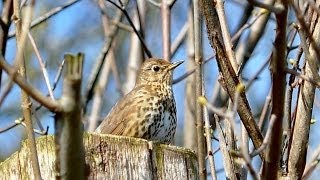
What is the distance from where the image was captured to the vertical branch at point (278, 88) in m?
1.95

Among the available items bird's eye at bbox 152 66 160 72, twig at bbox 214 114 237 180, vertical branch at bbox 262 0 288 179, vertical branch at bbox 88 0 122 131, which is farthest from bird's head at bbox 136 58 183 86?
vertical branch at bbox 262 0 288 179

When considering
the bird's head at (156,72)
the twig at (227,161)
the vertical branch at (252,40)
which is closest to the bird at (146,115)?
the bird's head at (156,72)

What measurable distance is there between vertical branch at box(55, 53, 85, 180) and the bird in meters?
3.00

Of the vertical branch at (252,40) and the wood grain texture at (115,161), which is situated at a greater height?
the vertical branch at (252,40)

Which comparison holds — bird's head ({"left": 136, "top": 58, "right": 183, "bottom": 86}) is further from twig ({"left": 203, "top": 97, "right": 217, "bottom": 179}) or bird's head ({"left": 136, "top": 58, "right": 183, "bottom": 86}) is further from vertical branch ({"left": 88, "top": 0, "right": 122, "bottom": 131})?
twig ({"left": 203, "top": 97, "right": 217, "bottom": 179})

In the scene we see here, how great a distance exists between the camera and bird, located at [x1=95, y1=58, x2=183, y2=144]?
4.88m

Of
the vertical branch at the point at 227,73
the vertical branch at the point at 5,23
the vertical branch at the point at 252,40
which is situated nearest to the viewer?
the vertical branch at the point at 227,73

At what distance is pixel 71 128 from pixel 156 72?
4.11 m

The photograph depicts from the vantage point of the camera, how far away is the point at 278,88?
1996 millimetres

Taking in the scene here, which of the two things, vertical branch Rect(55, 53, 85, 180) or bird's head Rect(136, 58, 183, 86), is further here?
bird's head Rect(136, 58, 183, 86)

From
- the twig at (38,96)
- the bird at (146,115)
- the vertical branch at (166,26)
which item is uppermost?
the vertical branch at (166,26)

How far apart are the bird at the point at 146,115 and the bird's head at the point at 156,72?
0.11 meters

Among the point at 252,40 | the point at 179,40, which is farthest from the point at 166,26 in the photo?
the point at 252,40

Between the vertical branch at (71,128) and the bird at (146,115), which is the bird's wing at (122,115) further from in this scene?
the vertical branch at (71,128)
